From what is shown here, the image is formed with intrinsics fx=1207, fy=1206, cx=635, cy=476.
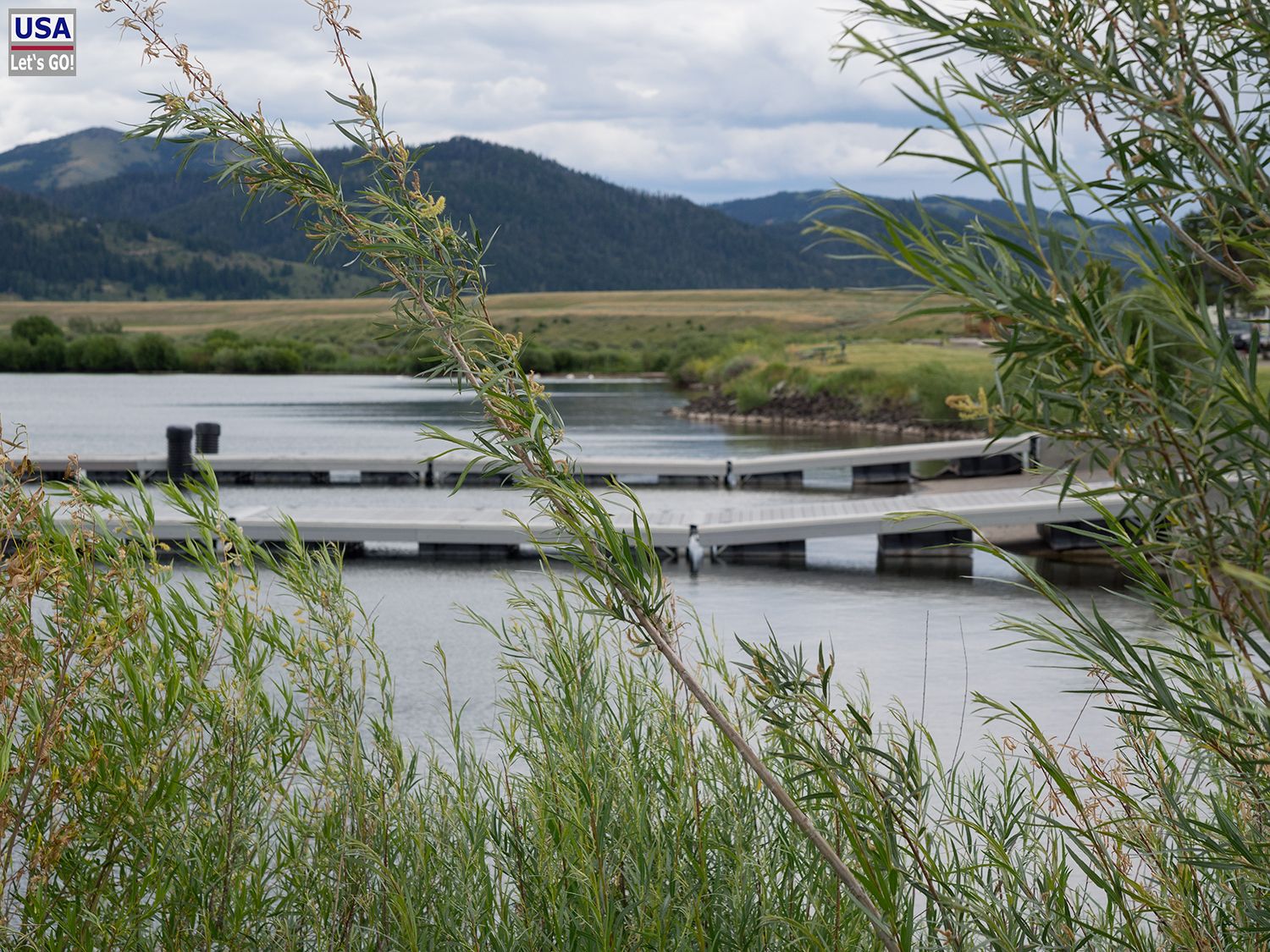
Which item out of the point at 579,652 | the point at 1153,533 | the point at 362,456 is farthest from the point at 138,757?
the point at 362,456

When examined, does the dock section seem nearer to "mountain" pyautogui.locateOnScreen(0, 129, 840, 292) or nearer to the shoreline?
→ the shoreline

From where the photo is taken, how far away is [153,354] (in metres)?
54.5

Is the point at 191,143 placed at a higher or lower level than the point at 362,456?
higher

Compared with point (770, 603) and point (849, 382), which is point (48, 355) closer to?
point (849, 382)

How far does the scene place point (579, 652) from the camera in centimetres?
249

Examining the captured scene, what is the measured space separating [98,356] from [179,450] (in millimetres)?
42774

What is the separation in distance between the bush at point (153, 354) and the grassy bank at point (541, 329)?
0.11 m

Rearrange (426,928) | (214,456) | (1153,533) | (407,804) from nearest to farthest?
1. (1153,533)
2. (426,928)
3. (407,804)
4. (214,456)

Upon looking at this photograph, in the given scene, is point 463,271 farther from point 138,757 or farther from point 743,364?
point 743,364

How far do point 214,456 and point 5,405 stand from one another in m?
17.5

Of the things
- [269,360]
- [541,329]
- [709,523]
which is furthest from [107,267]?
[709,523]

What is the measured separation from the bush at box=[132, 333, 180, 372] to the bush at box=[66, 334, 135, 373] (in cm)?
68

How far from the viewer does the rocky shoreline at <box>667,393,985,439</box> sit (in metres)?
24.2

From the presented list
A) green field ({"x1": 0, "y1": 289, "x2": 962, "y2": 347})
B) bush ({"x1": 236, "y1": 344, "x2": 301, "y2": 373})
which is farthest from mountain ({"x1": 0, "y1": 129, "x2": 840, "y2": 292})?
bush ({"x1": 236, "y1": 344, "x2": 301, "y2": 373})
